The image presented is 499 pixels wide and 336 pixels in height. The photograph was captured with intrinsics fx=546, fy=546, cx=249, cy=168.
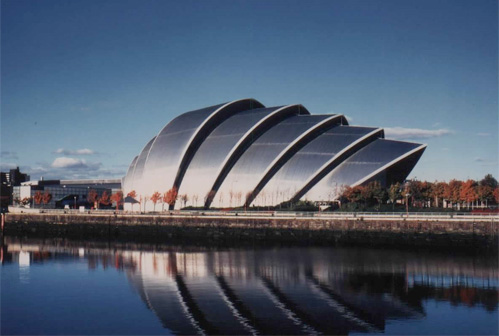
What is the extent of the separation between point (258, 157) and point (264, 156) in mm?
878

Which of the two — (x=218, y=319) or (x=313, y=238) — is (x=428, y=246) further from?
(x=218, y=319)

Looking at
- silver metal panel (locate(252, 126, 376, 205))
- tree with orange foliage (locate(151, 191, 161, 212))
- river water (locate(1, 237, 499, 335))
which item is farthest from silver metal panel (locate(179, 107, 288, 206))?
river water (locate(1, 237, 499, 335))

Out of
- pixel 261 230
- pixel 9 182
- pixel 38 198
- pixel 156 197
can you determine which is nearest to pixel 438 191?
pixel 261 230

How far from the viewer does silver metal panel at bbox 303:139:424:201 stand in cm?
5841

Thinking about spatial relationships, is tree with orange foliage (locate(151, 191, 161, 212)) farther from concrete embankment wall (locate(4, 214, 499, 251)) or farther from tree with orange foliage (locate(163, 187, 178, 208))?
concrete embankment wall (locate(4, 214, 499, 251))

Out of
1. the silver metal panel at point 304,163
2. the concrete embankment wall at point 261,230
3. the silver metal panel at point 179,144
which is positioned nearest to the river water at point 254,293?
the concrete embankment wall at point 261,230

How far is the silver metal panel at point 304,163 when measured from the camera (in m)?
60.6

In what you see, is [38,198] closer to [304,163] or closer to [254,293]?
[304,163]

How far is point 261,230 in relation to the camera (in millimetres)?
49281

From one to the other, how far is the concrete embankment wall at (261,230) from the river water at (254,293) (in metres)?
4.43

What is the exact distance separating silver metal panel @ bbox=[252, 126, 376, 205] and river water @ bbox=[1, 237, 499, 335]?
21.9m

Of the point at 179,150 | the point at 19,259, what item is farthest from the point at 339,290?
the point at 179,150

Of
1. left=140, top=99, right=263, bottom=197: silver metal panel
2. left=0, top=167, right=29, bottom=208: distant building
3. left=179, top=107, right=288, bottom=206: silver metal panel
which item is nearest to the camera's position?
left=179, top=107, right=288, bottom=206: silver metal panel

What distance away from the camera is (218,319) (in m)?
19.7
